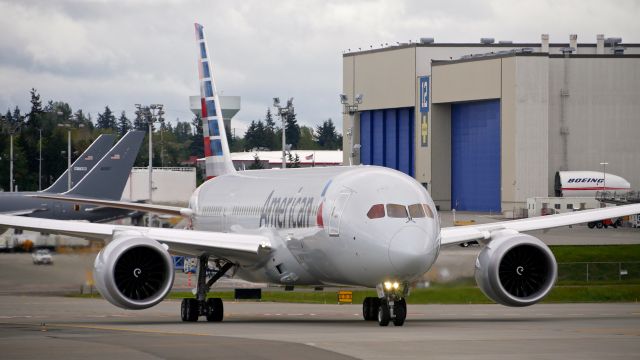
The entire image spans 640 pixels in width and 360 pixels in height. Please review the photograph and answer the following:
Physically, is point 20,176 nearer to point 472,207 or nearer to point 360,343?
point 472,207

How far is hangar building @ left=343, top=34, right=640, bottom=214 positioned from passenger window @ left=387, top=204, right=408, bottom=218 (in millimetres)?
87667

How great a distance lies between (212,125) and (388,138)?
92.3 m

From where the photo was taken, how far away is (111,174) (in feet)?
290

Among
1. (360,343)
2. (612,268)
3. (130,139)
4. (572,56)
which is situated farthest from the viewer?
(572,56)

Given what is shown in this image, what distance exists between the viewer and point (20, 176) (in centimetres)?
13925

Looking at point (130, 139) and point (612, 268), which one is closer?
point (612, 268)

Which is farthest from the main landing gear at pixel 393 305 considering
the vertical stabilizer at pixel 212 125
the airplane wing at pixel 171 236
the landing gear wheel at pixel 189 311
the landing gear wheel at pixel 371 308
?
the vertical stabilizer at pixel 212 125

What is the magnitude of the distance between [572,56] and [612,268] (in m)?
61.7

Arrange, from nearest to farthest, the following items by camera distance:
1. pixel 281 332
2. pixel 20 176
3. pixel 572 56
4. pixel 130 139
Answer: pixel 281 332 → pixel 130 139 → pixel 572 56 → pixel 20 176

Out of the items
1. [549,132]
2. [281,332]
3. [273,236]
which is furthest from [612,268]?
[549,132]

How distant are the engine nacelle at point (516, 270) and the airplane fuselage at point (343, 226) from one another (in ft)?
7.65

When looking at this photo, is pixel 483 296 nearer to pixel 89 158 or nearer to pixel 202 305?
pixel 202 305

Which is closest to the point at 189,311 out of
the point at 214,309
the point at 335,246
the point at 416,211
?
the point at 214,309

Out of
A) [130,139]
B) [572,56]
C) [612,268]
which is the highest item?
[572,56]
